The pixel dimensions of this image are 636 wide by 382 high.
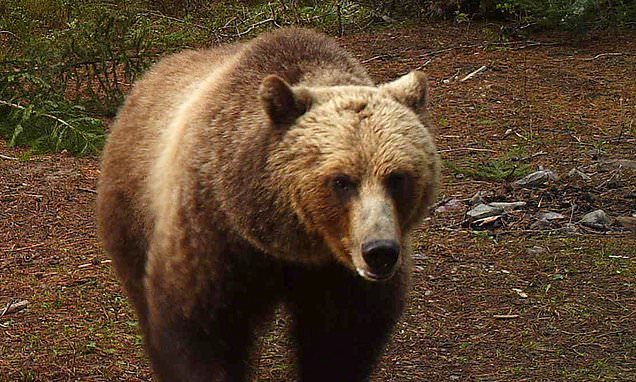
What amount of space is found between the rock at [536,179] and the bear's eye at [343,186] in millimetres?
4304

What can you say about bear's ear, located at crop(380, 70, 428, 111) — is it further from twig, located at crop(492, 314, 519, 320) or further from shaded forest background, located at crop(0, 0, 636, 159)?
shaded forest background, located at crop(0, 0, 636, 159)

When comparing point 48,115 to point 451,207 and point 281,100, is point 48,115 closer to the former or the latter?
point 451,207

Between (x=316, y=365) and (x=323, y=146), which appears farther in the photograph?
(x=316, y=365)

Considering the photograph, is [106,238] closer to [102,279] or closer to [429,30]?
[102,279]

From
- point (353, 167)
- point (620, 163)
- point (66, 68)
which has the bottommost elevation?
point (620, 163)

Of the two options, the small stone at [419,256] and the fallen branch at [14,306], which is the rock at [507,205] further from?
the fallen branch at [14,306]

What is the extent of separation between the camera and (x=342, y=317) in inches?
145

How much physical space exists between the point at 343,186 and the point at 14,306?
2778 millimetres

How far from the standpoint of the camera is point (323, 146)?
3.18 meters

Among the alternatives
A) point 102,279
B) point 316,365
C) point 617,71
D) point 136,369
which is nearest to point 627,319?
point 316,365

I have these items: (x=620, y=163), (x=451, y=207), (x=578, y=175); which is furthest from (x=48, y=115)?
(x=620, y=163)

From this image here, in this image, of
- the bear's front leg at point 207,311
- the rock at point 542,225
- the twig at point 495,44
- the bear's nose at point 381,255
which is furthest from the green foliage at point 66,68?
the bear's nose at point 381,255

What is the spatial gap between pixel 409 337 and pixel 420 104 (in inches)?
74.2

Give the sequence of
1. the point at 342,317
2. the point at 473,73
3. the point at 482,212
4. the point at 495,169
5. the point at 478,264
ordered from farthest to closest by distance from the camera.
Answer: the point at 473,73 → the point at 495,169 → the point at 482,212 → the point at 478,264 → the point at 342,317
